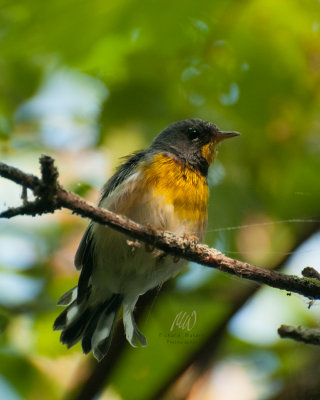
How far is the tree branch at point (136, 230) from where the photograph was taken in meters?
2.10

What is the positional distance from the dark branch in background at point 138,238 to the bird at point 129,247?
523mm

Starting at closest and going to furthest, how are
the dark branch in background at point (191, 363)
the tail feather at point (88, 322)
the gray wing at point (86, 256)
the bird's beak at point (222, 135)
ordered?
the dark branch in background at point (191, 363)
the tail feather at point (88, 322)
the gray wing at point (86, 256)
the bird's beak at point (222, 135)

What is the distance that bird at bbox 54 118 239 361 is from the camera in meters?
3.60

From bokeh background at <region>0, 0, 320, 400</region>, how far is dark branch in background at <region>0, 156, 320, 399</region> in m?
0.03

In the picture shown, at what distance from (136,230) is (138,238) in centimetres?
5

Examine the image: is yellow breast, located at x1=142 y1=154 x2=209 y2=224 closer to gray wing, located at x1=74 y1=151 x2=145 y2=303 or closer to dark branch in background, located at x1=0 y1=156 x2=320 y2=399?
gray wing, located at x1=74 y1=151 x2=145 y2=303

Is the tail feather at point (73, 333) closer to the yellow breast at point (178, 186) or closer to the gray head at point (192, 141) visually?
the yellow breast at point (178, 186)

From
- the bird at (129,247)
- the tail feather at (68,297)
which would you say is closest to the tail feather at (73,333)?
the bird at (129,247)

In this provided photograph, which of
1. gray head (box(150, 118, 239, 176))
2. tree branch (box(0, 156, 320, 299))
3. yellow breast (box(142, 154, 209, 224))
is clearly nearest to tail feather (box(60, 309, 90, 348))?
yellow breast (box(142, 154, 209, 224))

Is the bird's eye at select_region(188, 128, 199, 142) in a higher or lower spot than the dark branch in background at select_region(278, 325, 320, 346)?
higher

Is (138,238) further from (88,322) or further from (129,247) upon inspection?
(88,322)

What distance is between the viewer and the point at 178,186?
375 cm

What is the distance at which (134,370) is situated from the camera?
3.38 meters

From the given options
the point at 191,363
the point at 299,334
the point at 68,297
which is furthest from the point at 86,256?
the point at 299,334
